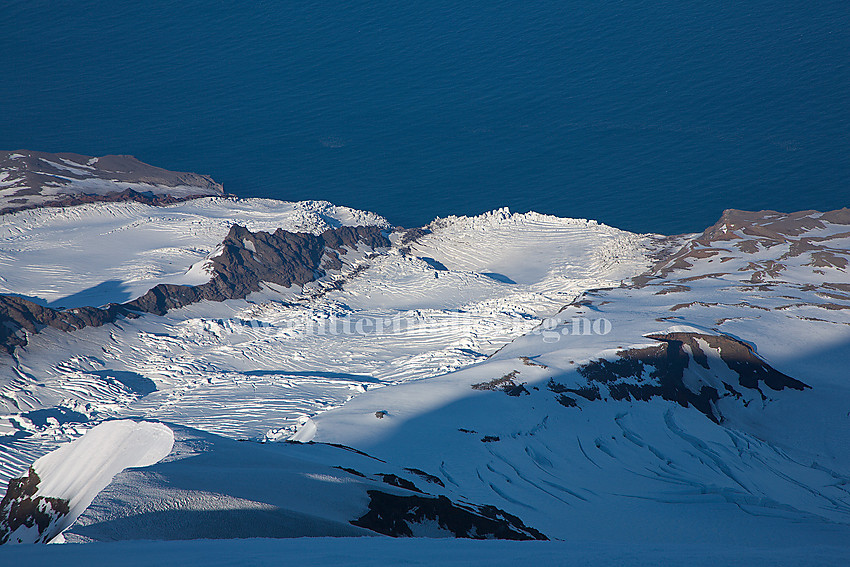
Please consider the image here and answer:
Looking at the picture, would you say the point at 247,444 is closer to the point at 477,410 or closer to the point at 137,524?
the point at 137,524

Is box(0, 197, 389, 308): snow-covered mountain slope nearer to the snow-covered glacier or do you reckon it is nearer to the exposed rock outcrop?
the snow-covered glacier

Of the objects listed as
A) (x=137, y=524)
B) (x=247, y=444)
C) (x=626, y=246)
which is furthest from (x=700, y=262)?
(x=137, y=524)

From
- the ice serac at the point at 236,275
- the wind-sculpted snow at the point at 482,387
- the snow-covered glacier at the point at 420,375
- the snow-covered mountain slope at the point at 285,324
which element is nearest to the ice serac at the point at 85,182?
the snow-covered glacier at the point at 420,375

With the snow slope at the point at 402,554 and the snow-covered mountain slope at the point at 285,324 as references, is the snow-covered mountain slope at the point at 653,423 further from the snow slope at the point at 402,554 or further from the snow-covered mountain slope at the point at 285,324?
the snow slope at the point at 402,554

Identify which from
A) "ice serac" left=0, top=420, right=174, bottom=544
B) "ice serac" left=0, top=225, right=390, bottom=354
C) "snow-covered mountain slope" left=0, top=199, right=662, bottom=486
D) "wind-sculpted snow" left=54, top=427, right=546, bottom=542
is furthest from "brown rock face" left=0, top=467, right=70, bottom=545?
"ice serac" left=0, top=225, right=390, bottom=354

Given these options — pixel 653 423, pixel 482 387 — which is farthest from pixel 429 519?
pixel 653 423

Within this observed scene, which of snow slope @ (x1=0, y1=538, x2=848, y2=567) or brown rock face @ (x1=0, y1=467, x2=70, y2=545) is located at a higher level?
snow slope @ (x1=0, y1=538, x2=848, y2=567)
